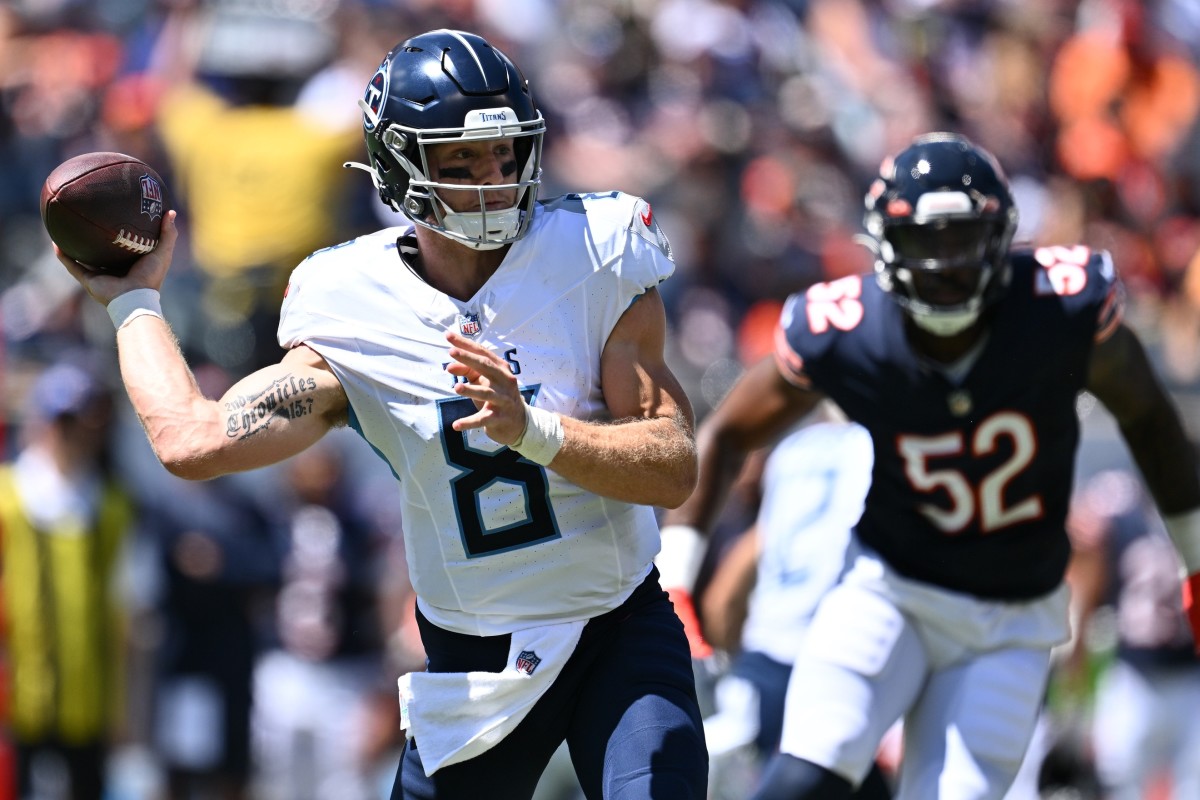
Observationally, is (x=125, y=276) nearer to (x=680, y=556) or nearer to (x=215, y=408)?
(x=215, y=408)

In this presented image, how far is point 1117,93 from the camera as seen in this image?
950 centimetres

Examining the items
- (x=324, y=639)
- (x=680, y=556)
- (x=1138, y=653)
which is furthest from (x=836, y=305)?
(x=324, y=639)

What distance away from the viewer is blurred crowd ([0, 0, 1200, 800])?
7.21m

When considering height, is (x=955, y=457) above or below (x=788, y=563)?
above

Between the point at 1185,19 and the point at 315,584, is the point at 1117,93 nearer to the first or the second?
the point at 1185,19

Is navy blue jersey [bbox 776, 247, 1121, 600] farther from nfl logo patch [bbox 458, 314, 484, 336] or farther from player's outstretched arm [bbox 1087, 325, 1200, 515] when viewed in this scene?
nfl logo patch [bbox 458, 314, 484, 336]

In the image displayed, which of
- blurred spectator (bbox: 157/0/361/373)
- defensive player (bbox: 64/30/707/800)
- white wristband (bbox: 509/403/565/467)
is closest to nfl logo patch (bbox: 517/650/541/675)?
defensive player (bbox: 64/30/707/800)

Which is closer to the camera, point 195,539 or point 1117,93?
point 195,539

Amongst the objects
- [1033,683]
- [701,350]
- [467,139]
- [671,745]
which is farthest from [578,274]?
[701,350]

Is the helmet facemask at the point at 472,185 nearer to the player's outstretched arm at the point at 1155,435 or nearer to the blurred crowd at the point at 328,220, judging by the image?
the player's outstretched arm at the point at 1155,435

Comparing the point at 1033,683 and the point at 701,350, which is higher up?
the point at 1033,683

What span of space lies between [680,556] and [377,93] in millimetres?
1513

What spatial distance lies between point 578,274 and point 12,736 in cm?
460

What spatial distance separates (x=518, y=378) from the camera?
3.47m
